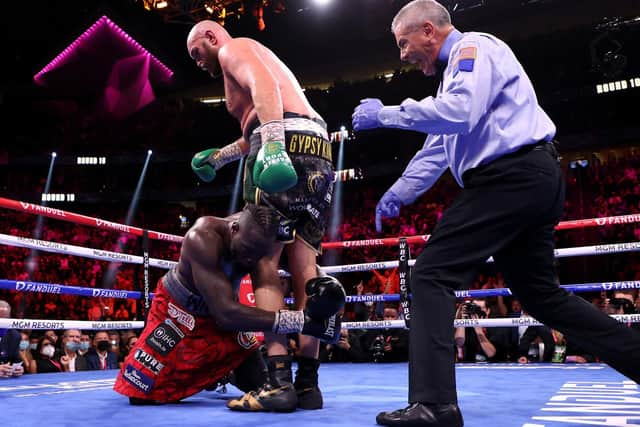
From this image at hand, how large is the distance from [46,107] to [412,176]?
14.3m

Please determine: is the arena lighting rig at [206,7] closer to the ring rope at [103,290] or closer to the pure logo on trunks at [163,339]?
the ring rope at [103,290]

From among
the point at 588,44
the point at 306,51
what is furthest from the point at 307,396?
the point at 306,51

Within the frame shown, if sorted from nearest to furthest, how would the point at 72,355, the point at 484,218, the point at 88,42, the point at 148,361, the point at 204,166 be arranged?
1. the point at 484,218
2. the point at 148,361
3. the point at 204,166
4. the point at 72,355
5. the point at 88,42

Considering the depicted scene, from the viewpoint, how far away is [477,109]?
48.0 inches

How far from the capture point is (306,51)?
43.7 feet

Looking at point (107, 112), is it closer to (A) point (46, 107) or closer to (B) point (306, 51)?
(A) point (46, 107)

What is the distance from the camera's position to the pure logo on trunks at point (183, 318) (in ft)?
5.44

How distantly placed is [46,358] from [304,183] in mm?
3109

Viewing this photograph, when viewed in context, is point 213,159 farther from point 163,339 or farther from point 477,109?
point 477,109

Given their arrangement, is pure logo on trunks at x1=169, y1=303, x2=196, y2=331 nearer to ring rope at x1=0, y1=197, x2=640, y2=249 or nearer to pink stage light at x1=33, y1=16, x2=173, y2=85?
ring rope at x1=0, y1=197, x2=640, y2=249

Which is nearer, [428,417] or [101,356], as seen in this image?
[428,417]

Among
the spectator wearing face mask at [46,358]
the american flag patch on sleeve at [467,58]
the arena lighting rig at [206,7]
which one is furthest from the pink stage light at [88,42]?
the american flag patch on sleeve at [467,58]

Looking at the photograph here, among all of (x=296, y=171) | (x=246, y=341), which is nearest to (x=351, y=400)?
(x=246, y=341)

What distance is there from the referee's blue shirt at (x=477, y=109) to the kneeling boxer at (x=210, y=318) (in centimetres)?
45
